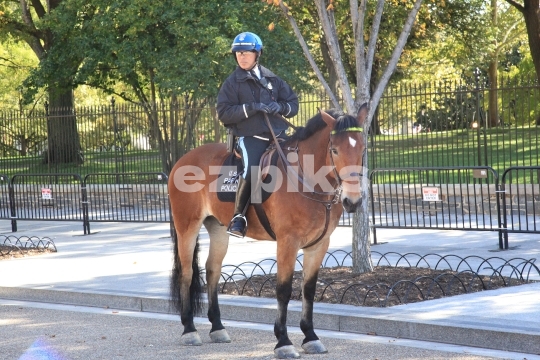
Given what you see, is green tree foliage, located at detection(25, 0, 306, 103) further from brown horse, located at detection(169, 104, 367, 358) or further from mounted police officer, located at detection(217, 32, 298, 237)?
mounted police officer, located at detection(217, 32, 298, 237)

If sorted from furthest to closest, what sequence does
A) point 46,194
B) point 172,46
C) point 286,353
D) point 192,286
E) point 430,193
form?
point 172,46, point 46,194, point 430,193, point 192,286, point 286,353

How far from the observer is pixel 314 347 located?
7426 mm

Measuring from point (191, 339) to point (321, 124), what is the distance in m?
2.36

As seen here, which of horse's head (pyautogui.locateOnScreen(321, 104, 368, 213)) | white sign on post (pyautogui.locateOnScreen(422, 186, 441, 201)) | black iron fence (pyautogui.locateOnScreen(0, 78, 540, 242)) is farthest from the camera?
black iron fence (pyautogui.locateOnScreen(0, 78, 540, 242))

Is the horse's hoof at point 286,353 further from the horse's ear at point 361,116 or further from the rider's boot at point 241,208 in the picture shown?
the horse's ear at point 361,116

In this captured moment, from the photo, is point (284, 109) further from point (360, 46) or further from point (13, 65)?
point (13, 65)

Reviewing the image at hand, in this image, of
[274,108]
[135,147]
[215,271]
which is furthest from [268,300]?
[135,147]

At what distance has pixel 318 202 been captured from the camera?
742cm

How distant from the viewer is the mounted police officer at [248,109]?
25.6ft

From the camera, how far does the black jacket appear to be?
311 inches

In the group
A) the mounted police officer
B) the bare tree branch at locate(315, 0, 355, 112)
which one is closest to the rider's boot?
the mounted police officer

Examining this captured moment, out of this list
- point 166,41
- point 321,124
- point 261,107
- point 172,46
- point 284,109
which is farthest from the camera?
point 172,46

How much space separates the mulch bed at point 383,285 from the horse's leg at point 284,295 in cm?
151

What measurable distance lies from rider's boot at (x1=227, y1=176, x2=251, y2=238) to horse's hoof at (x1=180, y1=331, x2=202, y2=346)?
1.08 m
